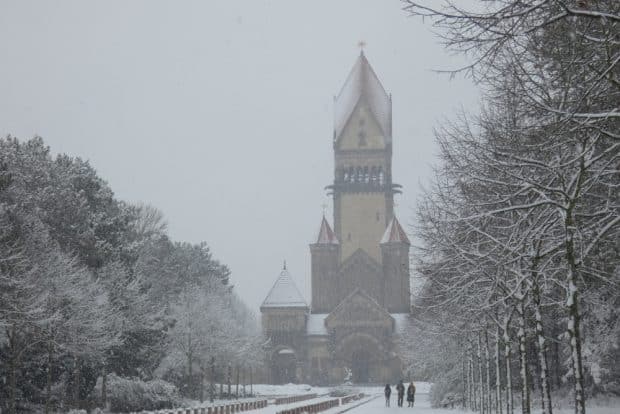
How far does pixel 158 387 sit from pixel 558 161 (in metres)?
34.6

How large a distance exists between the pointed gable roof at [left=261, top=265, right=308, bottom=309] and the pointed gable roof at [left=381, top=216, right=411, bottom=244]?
12.7 meters

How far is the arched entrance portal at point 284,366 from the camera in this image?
102 m

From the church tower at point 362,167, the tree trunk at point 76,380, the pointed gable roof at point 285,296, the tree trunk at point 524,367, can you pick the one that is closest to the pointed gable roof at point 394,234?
the church tower at point 362,167

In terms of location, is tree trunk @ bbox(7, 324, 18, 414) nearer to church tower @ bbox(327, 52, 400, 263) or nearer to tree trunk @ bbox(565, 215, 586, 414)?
tree trunk @ bbox(565, 215, 586, 414)

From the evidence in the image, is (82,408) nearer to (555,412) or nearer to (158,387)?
(158,387)

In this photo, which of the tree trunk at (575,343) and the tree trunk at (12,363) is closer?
the tree trunk at (575,343)

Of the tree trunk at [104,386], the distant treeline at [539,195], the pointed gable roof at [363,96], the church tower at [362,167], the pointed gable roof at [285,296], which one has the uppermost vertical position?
the pointed gable roof at [363,96]

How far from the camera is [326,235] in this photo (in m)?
108

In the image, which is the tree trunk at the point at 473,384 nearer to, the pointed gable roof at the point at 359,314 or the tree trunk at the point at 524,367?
the tree trunk at the point at 524,367

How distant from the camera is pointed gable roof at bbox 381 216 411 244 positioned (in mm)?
106062

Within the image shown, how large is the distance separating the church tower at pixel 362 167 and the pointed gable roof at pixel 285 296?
24.1 feet

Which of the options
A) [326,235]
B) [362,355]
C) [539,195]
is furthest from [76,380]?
[326,235]

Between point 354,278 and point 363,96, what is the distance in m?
23.8

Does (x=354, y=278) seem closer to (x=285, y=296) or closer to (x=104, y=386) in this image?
(x=285, y=296)
